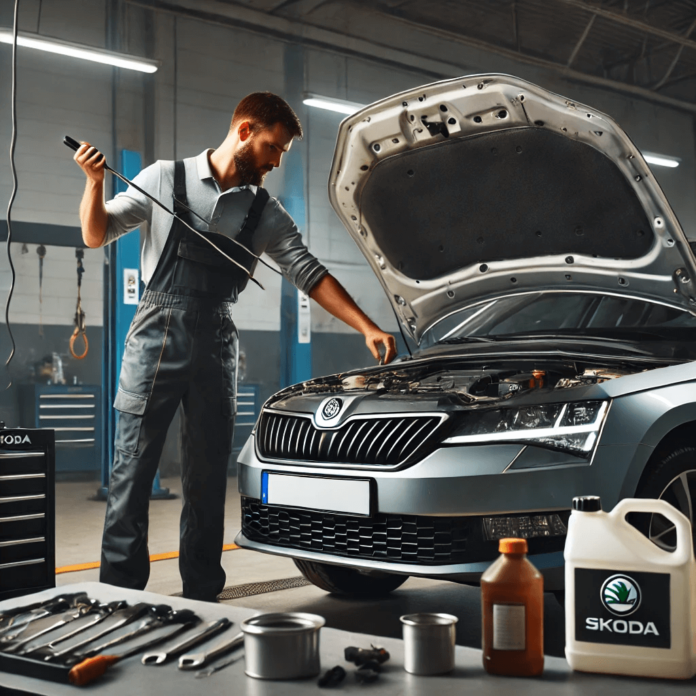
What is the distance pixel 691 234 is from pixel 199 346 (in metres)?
9.80

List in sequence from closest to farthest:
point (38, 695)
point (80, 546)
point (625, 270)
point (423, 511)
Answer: point (38, 695) → point (423, 511) → point (625, 270) → point (80, 546)

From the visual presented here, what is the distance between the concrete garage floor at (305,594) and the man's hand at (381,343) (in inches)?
33.3

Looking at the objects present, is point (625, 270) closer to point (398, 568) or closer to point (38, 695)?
point (398, 568)

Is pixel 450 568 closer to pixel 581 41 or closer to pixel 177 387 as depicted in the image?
pixel 177 387

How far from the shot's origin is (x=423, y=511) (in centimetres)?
216

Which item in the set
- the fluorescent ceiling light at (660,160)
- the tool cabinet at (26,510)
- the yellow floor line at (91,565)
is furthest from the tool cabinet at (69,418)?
the fluorescent ceiling light at (660,160)

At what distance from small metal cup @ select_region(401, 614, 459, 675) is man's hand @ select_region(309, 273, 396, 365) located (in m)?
1.71

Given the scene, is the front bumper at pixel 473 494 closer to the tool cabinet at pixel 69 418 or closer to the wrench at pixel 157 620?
the wrench at pixel 157 620

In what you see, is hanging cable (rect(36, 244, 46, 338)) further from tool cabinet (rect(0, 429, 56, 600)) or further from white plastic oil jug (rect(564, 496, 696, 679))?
white plastic oil jug (rect(564, 496, 696, 679))

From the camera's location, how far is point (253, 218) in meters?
3.08

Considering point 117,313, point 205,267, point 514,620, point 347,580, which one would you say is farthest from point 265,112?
point 117,313

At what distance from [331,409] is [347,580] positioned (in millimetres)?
887

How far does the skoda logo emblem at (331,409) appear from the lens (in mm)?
2455

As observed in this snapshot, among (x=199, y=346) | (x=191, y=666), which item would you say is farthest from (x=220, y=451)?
(x=191, y=666)
